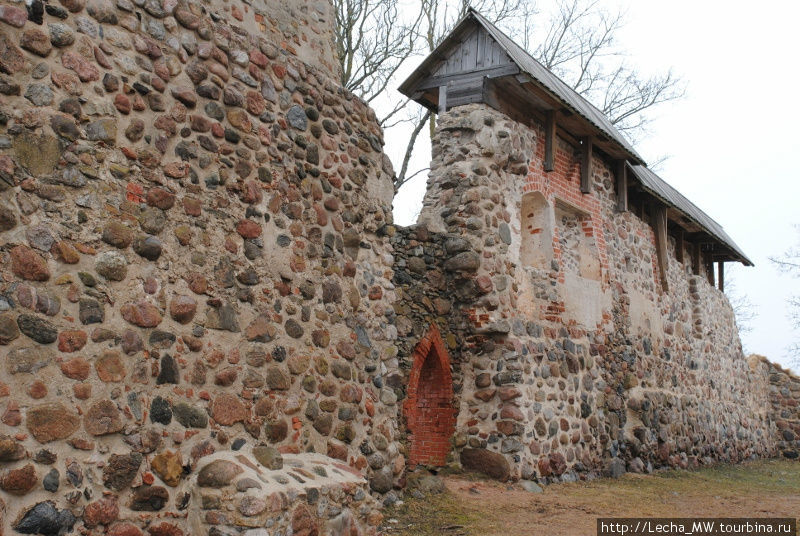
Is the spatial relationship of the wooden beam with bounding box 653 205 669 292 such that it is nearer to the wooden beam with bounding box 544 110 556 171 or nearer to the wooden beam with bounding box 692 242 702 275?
the wooden beam with bounding box 692 242 702 275

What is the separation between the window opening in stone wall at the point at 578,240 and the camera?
10.3 m

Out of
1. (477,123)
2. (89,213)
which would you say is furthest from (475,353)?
(89,213)

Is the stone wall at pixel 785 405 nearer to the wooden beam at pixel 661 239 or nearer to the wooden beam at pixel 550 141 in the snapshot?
the wooden beam at pixel 661 239

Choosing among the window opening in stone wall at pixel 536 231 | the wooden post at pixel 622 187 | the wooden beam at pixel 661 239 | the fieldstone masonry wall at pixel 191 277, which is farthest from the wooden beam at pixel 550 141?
the wooden beam at pixel 661 239

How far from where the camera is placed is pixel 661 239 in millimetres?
12961

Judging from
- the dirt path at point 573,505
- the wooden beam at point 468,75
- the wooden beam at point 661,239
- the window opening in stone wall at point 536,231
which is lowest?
the dirt path at point 573,505

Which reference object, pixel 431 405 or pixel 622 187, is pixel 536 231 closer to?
pixel 431 405

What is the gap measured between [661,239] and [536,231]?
469cm

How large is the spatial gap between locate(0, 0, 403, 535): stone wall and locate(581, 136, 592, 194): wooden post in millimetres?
5883

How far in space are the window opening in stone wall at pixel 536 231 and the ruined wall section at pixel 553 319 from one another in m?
0.02

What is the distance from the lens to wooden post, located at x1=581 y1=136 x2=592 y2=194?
405 inches

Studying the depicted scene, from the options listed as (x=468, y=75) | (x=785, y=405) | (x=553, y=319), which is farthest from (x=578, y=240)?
(x=785, y=405)

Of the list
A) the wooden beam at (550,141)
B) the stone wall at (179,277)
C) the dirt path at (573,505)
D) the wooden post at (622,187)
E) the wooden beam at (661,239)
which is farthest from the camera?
the wooden beam at (661,239)

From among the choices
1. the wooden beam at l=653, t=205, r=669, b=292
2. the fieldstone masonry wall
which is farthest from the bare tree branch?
the fieldstone masonry wall
